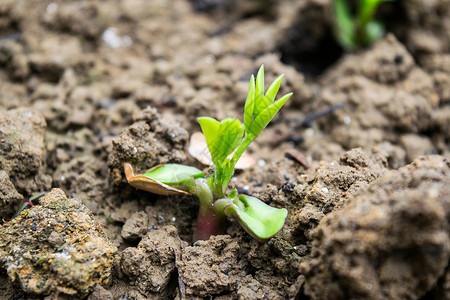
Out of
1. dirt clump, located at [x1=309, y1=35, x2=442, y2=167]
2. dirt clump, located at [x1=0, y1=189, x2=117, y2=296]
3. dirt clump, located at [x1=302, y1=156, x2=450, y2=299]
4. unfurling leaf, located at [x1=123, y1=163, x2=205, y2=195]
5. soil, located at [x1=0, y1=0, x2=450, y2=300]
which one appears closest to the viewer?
dirt clump, located at [x1=302, y1=156, x2=450, y2=299]

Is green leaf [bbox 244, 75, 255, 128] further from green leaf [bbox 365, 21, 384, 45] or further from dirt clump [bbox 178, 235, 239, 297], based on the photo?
green leaf [bbox 365, 21, 384, 45]

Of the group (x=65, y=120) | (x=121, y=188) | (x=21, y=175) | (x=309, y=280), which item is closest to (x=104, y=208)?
(x=121, y=188)

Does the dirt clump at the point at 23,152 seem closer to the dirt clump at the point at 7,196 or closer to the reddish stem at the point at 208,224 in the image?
the dirt clump at the point at 7,196

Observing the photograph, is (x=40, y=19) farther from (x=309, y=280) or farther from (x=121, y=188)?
(x=309, y=280)

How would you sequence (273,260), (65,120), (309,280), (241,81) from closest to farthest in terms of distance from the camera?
(309,280) → (273,260) → (65,120) → (241,81)

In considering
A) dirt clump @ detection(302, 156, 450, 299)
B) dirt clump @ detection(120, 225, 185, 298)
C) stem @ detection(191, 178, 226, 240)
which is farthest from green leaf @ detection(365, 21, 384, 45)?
dirt clump @ detection(120, 225, 185, 298)

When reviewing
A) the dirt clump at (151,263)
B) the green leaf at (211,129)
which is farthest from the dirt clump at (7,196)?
the green leaf at (211,129)
